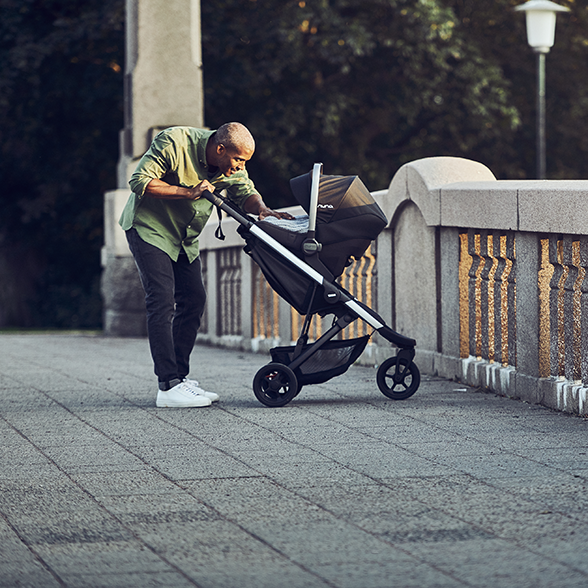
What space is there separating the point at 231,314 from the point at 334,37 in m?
8.27

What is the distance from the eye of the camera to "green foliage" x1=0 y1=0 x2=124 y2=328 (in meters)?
18.7

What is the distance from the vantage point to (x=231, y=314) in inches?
418

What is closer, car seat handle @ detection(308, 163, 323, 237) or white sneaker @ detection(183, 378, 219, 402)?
car seat handle @ detection(308, 163, 323, 237)

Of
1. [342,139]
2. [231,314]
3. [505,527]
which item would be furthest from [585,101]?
[505,527]

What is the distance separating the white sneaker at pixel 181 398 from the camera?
239 inches

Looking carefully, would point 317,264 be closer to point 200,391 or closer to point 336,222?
point 336,222

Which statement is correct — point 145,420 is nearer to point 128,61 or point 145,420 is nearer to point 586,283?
point 586,283

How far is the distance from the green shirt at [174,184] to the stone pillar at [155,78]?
20.5 feet

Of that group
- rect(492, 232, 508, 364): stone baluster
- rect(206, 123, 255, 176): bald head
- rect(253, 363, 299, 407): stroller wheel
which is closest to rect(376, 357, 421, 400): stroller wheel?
rect(253, 363, 299, 407): stroller wheel

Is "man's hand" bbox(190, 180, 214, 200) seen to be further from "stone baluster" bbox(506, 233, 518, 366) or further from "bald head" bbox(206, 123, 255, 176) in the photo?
"stone baluster" bbox(506, 233, 518, 366)

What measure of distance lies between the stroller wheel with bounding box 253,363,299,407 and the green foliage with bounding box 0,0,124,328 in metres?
12.6

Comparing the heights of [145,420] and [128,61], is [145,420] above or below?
below

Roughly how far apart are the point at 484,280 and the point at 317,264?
1195 millimetres

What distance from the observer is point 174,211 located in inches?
242
